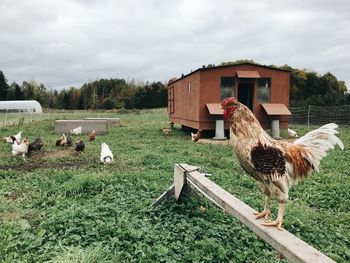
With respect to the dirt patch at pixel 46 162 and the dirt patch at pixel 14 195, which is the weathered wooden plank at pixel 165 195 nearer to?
the dirt patch at pixel 14 195

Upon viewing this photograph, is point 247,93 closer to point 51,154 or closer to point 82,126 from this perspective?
point 82,126

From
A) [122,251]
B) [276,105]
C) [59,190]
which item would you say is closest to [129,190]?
[59,190]

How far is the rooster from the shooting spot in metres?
3.20

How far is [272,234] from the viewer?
2.95 metres

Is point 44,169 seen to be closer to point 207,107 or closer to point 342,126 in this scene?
point 207,107

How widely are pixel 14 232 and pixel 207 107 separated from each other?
12505 millimetres

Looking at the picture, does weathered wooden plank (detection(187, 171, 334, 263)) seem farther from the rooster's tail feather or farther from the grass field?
the rooster's tail feather

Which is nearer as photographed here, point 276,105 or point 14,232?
point 14,232

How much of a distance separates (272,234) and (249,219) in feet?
1.26

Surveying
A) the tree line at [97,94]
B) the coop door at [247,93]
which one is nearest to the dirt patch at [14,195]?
the coop door at [247,93]

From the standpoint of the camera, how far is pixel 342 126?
22297 millimetres

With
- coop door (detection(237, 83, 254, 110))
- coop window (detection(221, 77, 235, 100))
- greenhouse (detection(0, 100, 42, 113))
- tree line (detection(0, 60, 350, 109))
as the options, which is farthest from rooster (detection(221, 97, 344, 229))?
greenhouse (detection(0, 100, 42, 113))

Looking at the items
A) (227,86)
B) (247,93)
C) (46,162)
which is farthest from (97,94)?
(46,162)

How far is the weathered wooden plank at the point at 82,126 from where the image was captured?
756 inches
